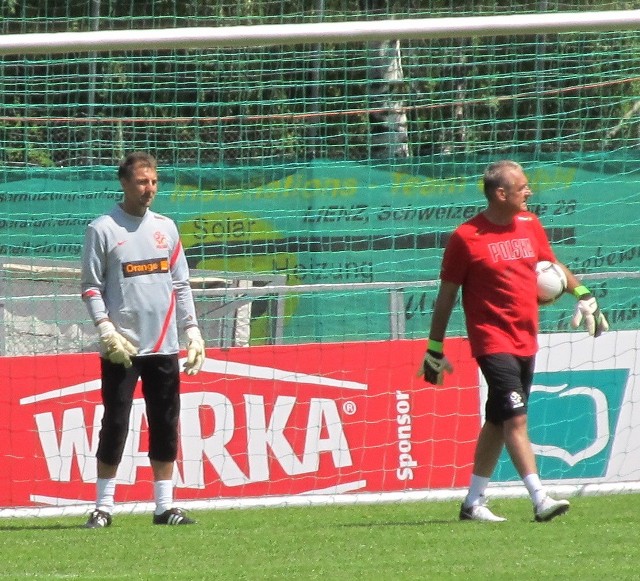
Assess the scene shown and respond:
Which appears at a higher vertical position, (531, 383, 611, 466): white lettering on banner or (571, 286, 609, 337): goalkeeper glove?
(571, 286, 609, 337): goalkeeper glove

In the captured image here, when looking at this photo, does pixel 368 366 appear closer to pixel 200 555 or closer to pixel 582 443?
pixel 582 443

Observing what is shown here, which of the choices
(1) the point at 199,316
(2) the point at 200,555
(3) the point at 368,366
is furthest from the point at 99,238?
(1) the point at 199,316

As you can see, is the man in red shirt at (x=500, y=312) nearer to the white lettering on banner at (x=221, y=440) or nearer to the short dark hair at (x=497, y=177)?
the short dark hair at (x=497, y=177)

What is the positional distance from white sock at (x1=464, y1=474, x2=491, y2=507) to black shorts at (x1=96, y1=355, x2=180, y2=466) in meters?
1.52

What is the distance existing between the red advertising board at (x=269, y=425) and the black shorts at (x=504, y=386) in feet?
6.05

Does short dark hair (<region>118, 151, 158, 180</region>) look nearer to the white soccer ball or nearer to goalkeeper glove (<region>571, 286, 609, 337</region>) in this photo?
the white soccer ball

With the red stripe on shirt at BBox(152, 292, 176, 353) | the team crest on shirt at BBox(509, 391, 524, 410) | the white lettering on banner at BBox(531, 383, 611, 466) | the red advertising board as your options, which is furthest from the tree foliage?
the team crest on shirt at BBox(509, 391, 524, 410)

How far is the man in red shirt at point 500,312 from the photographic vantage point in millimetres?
6645

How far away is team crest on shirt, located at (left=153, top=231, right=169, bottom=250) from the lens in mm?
6977

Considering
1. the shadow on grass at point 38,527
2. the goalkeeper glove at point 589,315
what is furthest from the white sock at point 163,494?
the goalkeeper glove at point 589,315

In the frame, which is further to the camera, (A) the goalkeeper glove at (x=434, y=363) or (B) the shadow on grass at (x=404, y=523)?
(B) the shadow on grass at (x=404, y=523)

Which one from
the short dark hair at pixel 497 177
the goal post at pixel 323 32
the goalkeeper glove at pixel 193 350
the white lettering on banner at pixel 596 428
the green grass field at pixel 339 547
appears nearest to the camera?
the green grass field at pixel 339 547

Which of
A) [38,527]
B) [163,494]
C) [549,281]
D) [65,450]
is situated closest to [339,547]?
[163,494]

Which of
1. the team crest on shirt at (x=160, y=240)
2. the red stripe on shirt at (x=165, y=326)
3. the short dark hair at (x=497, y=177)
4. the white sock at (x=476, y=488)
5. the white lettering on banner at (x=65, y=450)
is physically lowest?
the white lettering on banner at (x=65, y=450)
